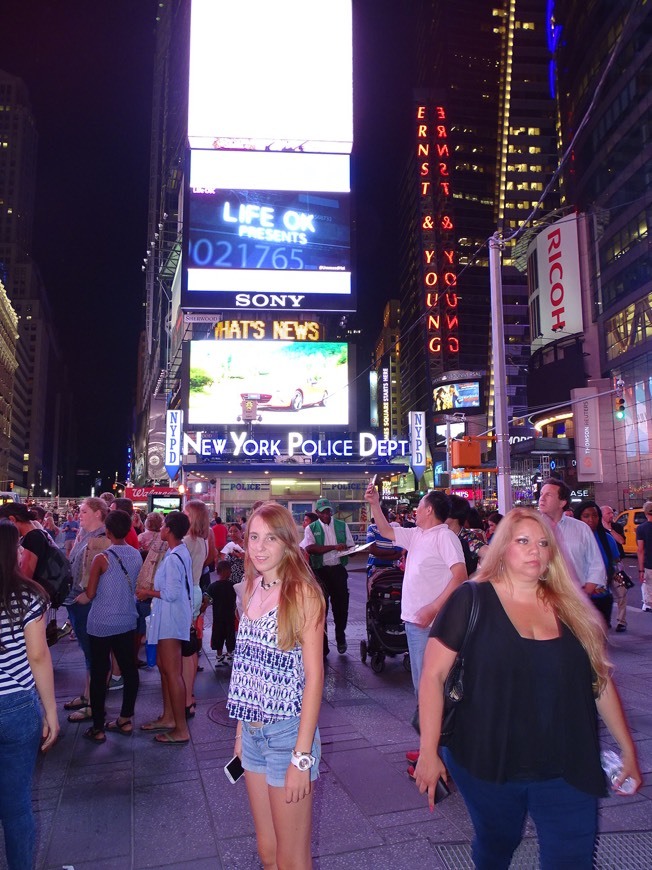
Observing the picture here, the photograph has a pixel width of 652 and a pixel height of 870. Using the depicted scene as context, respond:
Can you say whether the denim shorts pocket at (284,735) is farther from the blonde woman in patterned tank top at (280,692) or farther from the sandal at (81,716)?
the sandal at (81,716)

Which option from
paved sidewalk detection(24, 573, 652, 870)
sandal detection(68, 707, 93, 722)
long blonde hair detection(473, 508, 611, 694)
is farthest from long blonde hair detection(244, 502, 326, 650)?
sandal detection(68, 707, 93, 722)

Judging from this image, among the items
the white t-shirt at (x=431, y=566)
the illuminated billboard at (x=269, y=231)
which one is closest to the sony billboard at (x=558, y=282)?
the illuminated billboard at (x=269, y=231)

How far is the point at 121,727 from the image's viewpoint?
19.7ft

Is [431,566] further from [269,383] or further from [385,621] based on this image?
[269,383]

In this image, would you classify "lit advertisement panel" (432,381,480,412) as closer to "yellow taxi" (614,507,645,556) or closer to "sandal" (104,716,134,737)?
"yellow taxi" (614,507,645,556)

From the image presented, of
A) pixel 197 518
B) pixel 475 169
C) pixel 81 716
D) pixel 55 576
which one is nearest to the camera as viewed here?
pixel 55 576

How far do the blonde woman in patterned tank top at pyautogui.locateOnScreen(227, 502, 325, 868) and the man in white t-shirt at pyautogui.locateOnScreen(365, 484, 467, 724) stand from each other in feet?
7.15

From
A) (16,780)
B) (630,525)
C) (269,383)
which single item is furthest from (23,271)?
(16,780)

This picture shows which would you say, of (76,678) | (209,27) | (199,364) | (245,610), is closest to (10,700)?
(245,610)

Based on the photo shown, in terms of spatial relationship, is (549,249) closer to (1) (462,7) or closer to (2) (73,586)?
(2) (73,586)

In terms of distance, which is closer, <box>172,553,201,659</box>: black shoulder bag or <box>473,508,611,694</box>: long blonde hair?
<box>473,508,611,694</box>: long blonde hair

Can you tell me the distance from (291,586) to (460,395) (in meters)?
90.1

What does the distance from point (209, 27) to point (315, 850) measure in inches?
1683

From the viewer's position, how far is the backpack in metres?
6.14
